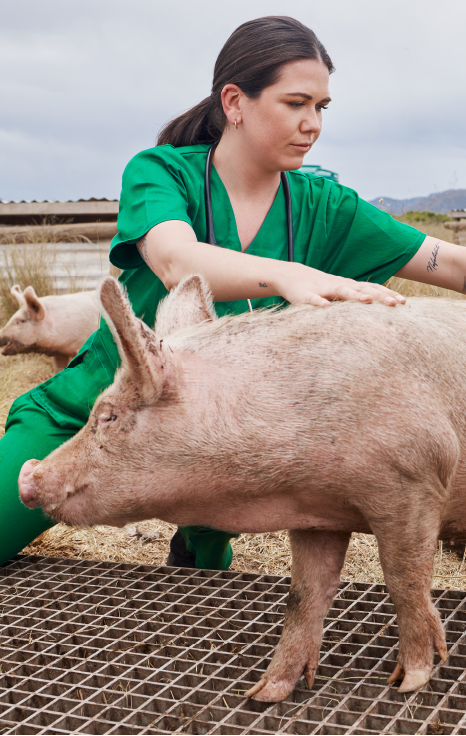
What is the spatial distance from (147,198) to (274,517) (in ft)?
3.92

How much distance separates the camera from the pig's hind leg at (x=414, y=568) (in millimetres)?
1929

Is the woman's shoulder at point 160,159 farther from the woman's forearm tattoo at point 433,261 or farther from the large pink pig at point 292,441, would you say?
the woman's forearm tattoo at point 433,261

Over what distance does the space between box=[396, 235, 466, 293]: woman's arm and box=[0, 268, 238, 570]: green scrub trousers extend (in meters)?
1.03

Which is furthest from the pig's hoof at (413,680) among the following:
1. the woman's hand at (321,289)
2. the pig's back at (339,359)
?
the woman's hand at (321,289)

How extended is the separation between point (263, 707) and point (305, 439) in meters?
0.82

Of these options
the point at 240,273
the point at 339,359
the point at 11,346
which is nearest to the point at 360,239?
the point at 240,273

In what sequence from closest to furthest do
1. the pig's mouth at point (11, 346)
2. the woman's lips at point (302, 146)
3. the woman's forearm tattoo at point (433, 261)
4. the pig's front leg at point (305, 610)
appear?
the pig's front leg at point (305, 610)
the woman's lips at point (302, 146)
the woman's forearm tattoo at point (433, 261)
the pig's mouth at point (11, 346)

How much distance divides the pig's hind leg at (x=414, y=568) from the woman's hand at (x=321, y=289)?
1.76ft

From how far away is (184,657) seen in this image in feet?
8.04

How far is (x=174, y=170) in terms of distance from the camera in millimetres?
2832

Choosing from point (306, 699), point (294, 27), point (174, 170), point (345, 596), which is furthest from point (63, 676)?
point (294, 27)

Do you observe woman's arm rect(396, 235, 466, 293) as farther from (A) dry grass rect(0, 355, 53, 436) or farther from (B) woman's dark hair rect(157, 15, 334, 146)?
(A) dry grass rect(0, 355, 53, 436)

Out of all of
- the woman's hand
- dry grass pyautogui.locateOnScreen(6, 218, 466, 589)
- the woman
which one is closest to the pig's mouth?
dry grass pyautogui.locateOnScreen(6, 218, 466, 589)

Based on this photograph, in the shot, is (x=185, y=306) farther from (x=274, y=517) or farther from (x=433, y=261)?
(x=433, y=261)
